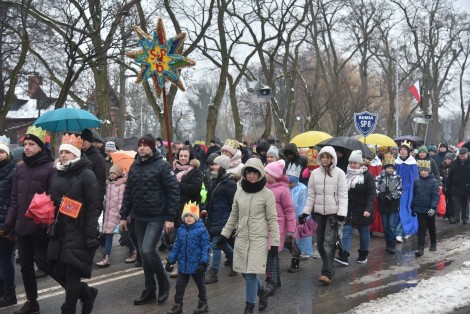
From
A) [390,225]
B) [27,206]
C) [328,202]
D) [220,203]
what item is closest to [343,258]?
[328,202]

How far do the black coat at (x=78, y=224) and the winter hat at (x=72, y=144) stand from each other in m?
0.17

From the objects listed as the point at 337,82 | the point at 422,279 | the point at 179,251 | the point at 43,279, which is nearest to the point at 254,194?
the point at 179,251

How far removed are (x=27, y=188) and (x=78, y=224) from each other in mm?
943

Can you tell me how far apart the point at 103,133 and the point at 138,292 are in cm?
1296

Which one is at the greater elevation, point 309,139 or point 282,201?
point 309,139

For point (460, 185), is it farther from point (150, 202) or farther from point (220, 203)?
point (150, 202)

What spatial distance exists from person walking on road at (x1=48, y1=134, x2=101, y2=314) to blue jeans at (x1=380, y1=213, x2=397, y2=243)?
5769 mm

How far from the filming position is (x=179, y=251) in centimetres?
611

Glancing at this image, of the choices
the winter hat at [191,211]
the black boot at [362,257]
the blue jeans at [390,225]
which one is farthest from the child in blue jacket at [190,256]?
the blue jeans at [390,225]

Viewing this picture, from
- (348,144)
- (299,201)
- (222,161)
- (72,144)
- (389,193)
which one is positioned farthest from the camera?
(389,193)

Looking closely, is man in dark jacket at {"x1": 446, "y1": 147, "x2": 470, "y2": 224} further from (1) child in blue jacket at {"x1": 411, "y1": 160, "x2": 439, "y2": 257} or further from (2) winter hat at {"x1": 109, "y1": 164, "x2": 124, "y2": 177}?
(2) winter hat at {"x1": 109, "y1": 164, "x2": 124, "y2": 177}

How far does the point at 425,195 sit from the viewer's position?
30.8 ft

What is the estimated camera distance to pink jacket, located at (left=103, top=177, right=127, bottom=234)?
8.77m

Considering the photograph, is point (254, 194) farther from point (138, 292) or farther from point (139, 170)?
point (138, 292)
